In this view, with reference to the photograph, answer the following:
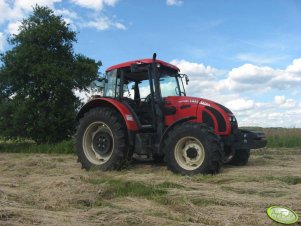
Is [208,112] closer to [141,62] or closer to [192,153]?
[192,153]

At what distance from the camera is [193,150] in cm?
759

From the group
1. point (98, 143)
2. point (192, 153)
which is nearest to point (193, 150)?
point (192, 153)

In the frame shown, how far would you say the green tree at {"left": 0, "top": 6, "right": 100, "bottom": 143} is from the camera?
19.1m

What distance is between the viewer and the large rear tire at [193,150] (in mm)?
7281

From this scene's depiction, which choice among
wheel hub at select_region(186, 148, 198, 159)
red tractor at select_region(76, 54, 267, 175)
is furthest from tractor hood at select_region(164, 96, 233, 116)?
wheel hub at select_region(186, 148, 198, 159)

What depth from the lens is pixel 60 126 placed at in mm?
19547

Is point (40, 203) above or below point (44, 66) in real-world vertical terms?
below

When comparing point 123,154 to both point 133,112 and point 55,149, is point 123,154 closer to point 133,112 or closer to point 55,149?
point 133,112

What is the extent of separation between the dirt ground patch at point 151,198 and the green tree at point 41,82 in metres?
11.9

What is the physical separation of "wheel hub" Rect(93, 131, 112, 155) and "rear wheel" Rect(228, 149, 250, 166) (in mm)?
2778

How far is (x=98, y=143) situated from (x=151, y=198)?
3.71 meters

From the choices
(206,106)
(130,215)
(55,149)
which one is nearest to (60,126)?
(55,149)

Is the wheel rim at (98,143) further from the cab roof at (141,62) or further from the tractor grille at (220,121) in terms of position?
the tractor grille at (220,121)

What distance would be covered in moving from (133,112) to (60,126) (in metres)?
11.7
